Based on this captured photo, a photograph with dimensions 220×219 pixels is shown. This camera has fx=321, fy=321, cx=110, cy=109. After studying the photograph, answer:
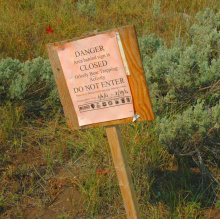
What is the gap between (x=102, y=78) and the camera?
5.98 feet

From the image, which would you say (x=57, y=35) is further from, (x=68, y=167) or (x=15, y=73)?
(x=68, y=167)

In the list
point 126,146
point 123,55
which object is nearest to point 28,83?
point 126,146

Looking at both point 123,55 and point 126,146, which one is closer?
point 123,55

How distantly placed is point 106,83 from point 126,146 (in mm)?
1170

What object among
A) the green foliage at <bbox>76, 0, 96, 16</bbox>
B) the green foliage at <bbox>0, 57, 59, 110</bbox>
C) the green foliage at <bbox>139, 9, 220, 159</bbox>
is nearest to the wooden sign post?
the green foliage at <bbox>139, 9, 220, 159</bbox>

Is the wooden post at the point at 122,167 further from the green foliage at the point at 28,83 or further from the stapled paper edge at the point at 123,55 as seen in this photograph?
the green foliage at the point at 28,83

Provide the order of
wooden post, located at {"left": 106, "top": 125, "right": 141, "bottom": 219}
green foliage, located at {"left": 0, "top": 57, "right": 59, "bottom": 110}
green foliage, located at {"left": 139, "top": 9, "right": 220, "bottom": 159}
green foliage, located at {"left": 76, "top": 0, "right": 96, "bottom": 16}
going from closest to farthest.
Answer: wooden post, located at {"left": 106, "top": 125, "right": 141, "bottom": 219} → green foliage, located at {"left": 139, "top": 9, "right": 220, "bottom": 159} → green foliage, located at {"left": 0, "top": 57, "right": 59, "bottom": 110} → green foliage, located at {"left": 76, "top": 0, "right": 96, "bottom": 16}

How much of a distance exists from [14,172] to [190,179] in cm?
155

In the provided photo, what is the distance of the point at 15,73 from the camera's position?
3820 mm

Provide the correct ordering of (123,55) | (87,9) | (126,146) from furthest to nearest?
(87,9)
(126,146)
(123,55)

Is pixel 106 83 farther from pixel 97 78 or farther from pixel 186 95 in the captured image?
pixel 186 95

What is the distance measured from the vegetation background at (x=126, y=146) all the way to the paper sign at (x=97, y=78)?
143 mm

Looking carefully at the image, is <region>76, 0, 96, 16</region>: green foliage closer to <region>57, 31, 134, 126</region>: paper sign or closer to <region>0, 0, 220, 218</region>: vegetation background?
<region>0, 0, 220, 218</region>: vegetation background

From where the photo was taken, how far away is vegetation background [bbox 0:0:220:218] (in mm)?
2553
